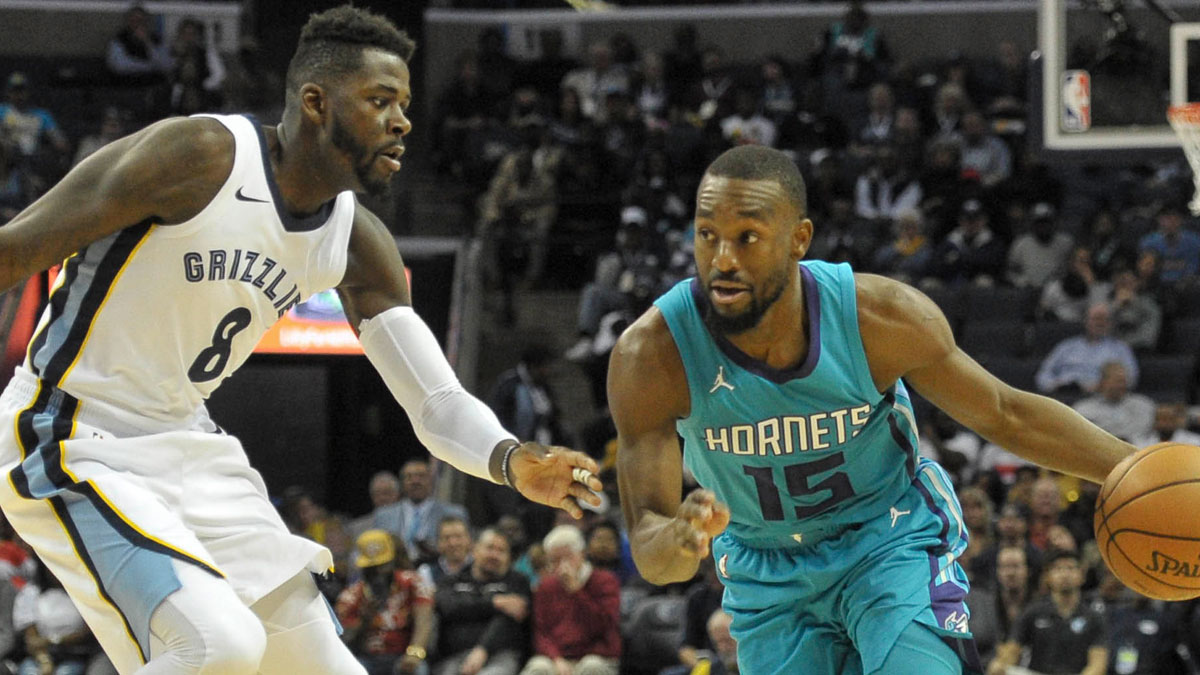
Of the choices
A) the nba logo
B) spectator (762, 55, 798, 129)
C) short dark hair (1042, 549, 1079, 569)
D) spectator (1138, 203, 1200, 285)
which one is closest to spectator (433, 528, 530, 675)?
short dark hair (1042, 549, 1079, 569)

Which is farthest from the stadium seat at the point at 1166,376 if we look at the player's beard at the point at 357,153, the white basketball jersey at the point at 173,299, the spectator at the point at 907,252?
the white basketball jersey at the point at 173,299

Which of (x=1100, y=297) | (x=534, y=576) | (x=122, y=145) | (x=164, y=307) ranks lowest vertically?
(x=534, y=576)

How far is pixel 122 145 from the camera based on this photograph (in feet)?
13.1

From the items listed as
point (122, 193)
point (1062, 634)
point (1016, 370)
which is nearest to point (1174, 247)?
point (1016, 370)

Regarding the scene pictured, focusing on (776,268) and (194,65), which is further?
(194,65)

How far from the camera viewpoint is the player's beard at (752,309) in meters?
4.16

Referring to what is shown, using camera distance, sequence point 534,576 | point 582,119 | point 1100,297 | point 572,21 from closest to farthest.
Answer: point 534,576 < point 1100,297 < point 582,119 < point 572,21

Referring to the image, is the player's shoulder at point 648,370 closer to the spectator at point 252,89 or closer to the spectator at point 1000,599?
the spectator at point 1000,599

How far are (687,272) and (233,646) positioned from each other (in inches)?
382

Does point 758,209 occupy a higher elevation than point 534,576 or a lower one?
higher

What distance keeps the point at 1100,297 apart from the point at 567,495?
9698 mm

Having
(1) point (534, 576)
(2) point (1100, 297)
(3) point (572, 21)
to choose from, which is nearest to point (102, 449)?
(1) point (534, 576)

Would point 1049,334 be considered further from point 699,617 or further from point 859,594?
point 859,594

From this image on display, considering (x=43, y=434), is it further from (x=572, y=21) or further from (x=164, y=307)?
(x=572, y=21)
